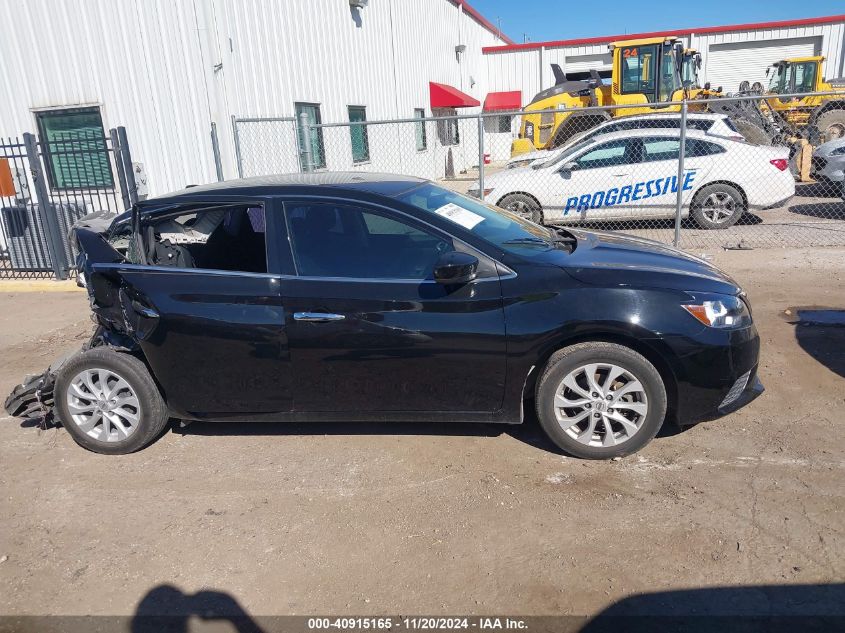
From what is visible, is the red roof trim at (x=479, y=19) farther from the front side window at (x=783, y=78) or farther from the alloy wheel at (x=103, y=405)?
the alloy wheel at (x=103, y=405)

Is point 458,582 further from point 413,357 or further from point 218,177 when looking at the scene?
point 218,177

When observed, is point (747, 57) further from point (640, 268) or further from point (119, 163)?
point (640, 268)

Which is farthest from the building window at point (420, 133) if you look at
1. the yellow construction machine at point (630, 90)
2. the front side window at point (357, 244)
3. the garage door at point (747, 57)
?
the front side window at point (357, 244)

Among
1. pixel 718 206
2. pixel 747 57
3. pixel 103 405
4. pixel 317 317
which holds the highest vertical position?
pixel 747 57

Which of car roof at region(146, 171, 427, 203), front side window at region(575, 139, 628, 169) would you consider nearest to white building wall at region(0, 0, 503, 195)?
front side window at region(575, 139, 628, 169)

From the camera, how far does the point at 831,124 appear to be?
696 inches

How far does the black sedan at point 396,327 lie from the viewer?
3.61m

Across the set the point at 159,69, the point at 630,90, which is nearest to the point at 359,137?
the point at 159,69

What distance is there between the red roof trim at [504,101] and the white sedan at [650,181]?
66.2 feet

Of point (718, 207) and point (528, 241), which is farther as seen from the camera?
point (718, 207)

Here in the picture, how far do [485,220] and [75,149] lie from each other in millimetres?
8471

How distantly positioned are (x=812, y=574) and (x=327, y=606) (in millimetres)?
2095

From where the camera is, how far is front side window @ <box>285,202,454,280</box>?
3.75 m

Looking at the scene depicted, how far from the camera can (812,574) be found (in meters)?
2.79
